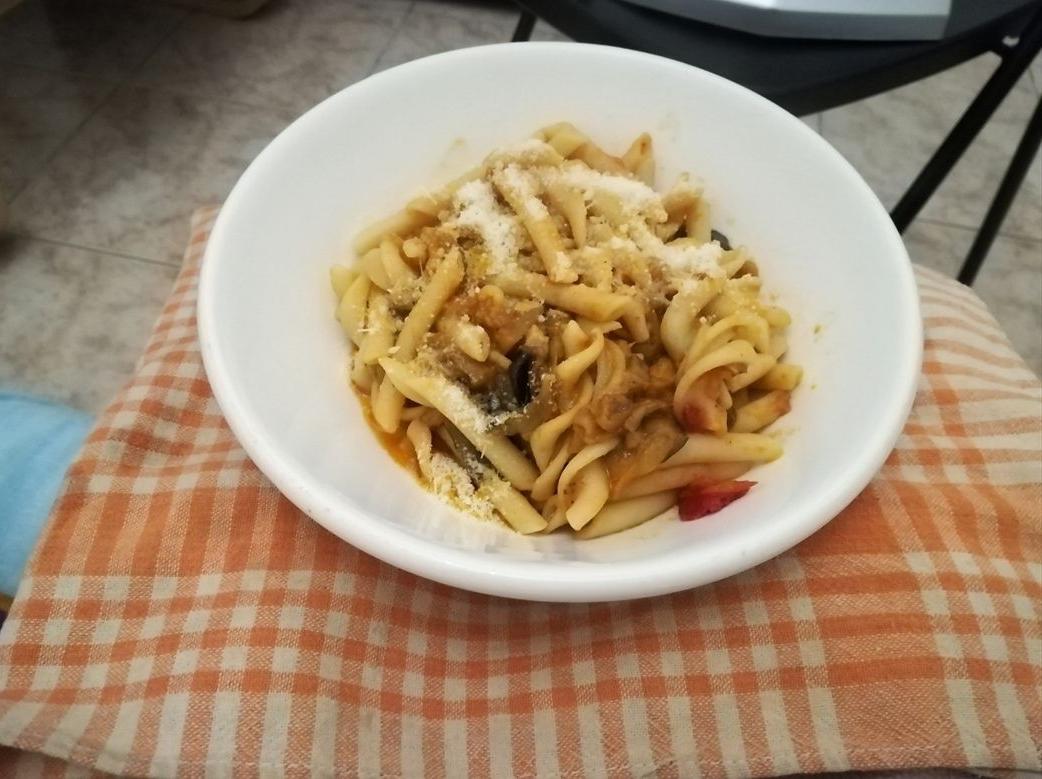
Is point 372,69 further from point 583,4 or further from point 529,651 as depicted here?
point 529,651

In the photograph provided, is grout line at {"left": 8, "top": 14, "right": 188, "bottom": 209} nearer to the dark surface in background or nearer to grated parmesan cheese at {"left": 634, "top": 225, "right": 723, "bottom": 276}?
the dark surface in background

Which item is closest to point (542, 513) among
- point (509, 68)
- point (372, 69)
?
point (509, 68)

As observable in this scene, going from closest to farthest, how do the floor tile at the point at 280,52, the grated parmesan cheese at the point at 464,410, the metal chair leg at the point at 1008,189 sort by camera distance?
the grated parmesan cheese at the point at 464,410, the metal chair leg at the point at 1008,189, the floor tile at the point at 280,52

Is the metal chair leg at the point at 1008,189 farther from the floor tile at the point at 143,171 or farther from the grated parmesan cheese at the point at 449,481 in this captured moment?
the floor tile at the point at 143,171

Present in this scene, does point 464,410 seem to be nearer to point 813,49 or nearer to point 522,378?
point 522,378

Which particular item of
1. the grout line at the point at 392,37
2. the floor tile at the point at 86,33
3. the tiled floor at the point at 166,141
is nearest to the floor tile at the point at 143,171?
the tiled floor at the point at 166,141

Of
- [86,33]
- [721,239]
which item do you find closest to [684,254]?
[721,239]
